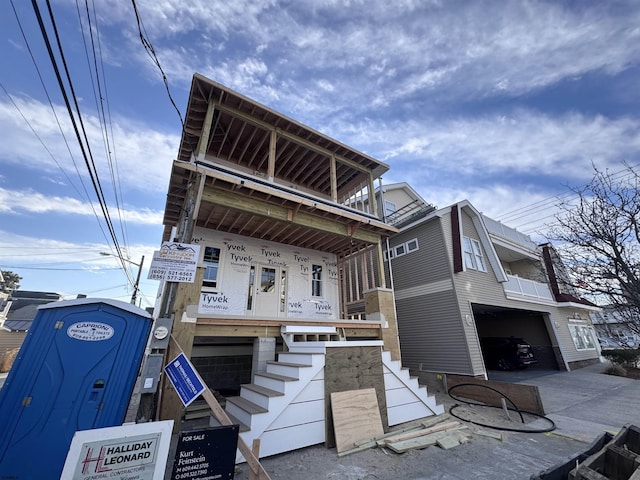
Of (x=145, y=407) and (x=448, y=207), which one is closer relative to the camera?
(x=145, y=407)

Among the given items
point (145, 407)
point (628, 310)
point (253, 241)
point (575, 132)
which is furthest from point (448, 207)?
point (145, 407)

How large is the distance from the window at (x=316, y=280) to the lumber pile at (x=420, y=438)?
4.75m

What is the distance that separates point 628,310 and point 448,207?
5937 millimetres

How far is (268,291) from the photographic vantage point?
802 centimetres

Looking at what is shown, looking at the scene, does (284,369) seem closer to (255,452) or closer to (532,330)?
(255,452)

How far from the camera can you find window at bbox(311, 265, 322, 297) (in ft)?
29.2

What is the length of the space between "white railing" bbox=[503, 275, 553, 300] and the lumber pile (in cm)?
908

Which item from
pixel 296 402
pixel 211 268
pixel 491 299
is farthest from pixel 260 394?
pixel 491 299

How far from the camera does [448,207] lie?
10609 millimetres

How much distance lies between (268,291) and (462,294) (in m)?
7.25

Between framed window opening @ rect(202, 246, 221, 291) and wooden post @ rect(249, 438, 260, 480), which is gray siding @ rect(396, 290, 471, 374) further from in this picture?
wooden post @ rect(249, 438, 260, 480)

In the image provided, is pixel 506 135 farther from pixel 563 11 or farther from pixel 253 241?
pixel 253 241

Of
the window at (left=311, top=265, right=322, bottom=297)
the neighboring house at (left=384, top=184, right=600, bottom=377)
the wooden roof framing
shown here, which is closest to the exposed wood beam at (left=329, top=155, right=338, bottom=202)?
the wooden roof framing

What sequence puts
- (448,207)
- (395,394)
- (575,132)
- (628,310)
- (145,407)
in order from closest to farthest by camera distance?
(145,407)
(395,394)
(628,310)
(575,132)
(448,207)
